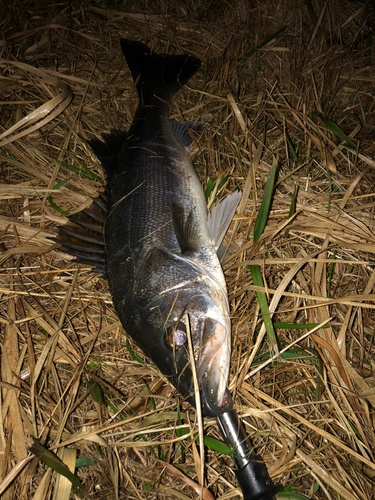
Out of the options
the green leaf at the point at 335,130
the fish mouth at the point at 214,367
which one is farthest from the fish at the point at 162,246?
the green leaf at the point at 335,130

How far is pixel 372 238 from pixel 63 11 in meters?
3.96

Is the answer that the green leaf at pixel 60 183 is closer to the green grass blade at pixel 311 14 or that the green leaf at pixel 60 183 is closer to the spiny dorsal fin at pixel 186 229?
the spiny dorsal fin at pixel 186 229

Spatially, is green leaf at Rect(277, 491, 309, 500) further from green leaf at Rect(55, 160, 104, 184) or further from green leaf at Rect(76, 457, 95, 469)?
green leaf at Rect(55, 160, 104, 184)

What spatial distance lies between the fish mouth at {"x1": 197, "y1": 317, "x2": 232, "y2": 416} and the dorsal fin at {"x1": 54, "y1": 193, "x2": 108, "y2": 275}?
1.02 meters

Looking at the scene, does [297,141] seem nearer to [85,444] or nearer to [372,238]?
[372,238]

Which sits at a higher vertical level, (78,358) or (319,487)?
(78,358)

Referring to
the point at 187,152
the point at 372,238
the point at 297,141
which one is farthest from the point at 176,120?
the point at 372,238

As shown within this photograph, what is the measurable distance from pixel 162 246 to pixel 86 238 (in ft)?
2.22

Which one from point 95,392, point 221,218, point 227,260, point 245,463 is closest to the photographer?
point 245,463

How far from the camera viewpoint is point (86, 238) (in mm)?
2738

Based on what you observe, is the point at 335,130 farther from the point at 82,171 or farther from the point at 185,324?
the point at 82,171

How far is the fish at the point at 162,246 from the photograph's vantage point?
2.24 m

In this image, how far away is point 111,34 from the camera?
3.70 metres

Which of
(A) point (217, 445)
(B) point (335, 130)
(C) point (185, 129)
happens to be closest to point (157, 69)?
(C) point (185, 129)
